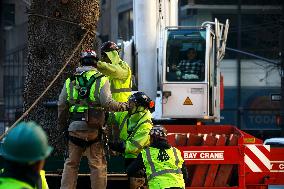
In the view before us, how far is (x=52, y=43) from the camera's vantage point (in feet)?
34.3

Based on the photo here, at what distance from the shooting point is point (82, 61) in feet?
30.2

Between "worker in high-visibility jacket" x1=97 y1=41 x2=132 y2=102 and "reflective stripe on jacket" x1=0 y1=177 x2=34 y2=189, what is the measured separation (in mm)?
5705

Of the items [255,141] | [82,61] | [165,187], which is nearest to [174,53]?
[255,141]

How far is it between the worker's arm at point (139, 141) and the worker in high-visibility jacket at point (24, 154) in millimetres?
5217

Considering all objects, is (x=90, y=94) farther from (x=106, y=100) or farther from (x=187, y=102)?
(x=187, y=102)

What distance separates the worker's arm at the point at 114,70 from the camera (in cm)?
992

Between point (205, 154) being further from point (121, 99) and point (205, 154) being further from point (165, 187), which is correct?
point (165, 187)

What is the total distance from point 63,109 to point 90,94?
37 centimetres

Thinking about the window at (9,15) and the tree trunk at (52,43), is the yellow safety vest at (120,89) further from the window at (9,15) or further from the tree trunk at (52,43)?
the window at (9,15)

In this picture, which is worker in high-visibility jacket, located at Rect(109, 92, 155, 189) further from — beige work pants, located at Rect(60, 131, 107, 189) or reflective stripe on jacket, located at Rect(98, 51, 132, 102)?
reflective stripe on jacket, located at Rect(98, 51, 132, 102)

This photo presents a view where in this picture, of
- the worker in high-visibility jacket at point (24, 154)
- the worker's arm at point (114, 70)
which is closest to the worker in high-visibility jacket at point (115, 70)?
the worker's arm at point (114, 70)

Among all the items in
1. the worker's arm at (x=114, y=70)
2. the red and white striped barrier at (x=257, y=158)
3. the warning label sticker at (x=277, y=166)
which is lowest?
the warning label sticker at (x=277, y=166)

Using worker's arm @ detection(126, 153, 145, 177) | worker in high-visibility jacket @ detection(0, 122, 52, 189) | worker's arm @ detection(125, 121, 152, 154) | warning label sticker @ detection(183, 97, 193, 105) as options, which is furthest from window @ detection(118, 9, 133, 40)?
worker in high-visibility jacket @ detection(0, 122, 52, 189)

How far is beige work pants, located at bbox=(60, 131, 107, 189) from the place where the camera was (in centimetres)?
Result: 909
